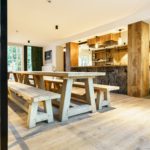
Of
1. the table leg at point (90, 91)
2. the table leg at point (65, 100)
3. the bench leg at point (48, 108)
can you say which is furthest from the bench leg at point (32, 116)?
the table leg at point (90, 91)

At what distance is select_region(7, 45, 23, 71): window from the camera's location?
337 inches

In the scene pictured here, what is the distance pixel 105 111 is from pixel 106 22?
349 cm

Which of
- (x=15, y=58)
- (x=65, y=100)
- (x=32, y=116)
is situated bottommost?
(x=32, y=116)

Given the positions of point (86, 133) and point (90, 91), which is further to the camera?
point (90, 91)

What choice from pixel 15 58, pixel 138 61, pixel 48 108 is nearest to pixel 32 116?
pixel 48 108

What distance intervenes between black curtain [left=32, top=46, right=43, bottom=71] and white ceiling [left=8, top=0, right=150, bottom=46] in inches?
136

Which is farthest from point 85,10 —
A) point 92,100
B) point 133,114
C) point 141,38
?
point 133,114

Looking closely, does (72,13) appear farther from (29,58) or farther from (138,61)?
(29,58)

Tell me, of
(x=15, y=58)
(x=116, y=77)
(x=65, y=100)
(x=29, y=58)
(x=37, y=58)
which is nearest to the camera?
(x=65, y=100)

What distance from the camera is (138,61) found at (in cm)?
407

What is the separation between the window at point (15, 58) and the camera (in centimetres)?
855

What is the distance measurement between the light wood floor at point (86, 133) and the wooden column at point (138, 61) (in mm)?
1800

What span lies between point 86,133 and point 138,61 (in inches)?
118

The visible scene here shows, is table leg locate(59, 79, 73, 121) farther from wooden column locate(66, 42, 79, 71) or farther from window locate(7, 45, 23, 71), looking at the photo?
window locate(7, 45, 23, 71)
